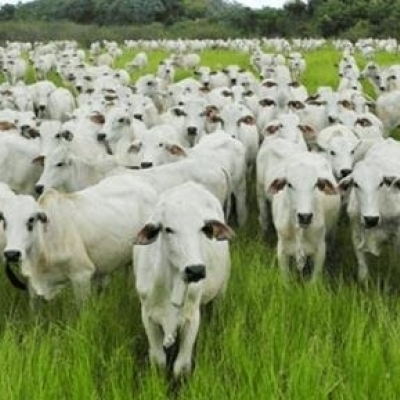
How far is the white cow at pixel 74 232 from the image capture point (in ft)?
21.0

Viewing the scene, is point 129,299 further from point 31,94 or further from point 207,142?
point 31,94

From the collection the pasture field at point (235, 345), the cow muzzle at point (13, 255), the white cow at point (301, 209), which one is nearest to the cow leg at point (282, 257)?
the white cow at point (301, 209)

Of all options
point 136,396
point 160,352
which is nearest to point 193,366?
point 160,352

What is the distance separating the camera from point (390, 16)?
47969 millimetres

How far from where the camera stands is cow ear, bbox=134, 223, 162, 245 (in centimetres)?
541

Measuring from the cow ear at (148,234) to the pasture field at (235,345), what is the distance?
0.72 meters

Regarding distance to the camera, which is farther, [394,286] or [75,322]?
[394,286]

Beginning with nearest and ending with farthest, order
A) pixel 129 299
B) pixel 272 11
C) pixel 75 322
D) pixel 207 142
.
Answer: pixel 75 322, pixel 129 299, pixel 207 142, pixel 272 11

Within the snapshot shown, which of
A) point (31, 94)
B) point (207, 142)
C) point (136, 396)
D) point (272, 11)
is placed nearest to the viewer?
point (136, 396)

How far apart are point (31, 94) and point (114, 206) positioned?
33.1 feet

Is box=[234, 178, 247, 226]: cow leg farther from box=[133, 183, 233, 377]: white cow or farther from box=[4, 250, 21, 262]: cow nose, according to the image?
box=[4, 250, 21, 262]: cow nose

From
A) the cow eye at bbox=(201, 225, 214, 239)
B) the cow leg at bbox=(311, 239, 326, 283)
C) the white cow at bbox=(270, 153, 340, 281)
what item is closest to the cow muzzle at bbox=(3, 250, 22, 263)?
the cow eye at bbox=(201, 225, 214, 239)

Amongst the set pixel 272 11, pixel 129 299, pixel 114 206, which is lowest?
pixel 272 11

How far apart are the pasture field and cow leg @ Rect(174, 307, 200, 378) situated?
0.26 feet
